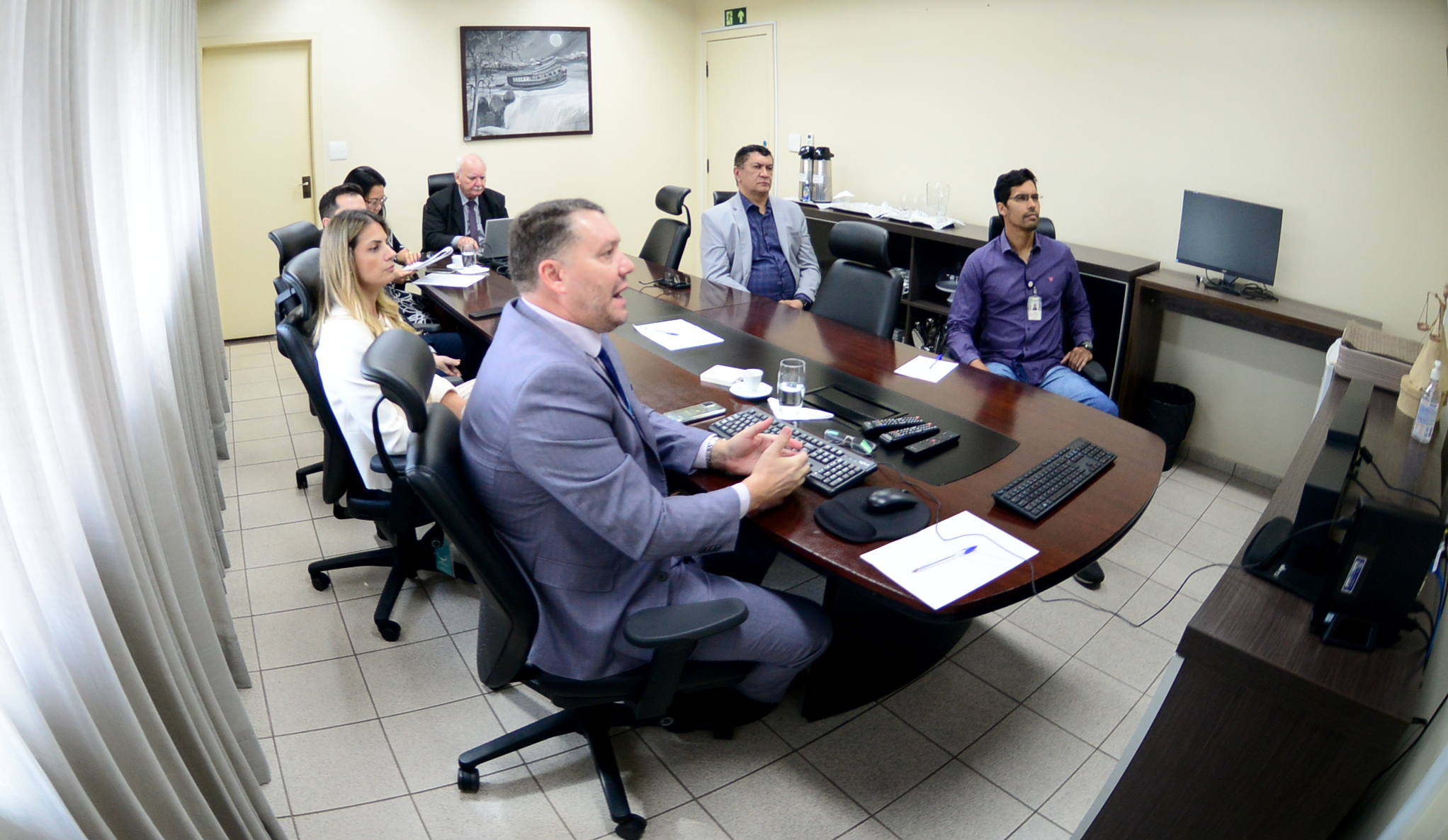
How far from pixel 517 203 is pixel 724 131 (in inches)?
71.3

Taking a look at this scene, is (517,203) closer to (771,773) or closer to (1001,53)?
(1001,53)

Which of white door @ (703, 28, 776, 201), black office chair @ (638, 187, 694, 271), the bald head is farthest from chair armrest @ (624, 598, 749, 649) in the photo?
white door @ (703, 28, 776, 201)

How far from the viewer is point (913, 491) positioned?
217 centimetres

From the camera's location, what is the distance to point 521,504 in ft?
6.17

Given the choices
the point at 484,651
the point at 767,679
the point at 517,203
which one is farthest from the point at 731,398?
the point at 517,203

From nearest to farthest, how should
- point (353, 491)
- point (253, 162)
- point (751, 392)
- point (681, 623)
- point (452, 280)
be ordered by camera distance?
point (681, 623), point (751, 392), point (353, 491), point (452, 280), point (253, 162)

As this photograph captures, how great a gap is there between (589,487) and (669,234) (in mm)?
3289

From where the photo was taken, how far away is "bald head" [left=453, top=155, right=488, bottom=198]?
521 cm

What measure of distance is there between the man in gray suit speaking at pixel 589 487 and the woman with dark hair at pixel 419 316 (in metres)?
2.43

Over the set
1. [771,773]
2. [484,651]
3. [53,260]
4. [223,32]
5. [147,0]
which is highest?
[223,32]

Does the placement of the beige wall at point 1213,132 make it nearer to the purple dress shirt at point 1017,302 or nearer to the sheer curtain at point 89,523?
the purple dress shirt at point 1017,302

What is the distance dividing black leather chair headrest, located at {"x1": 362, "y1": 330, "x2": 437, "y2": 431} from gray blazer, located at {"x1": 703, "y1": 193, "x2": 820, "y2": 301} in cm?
255

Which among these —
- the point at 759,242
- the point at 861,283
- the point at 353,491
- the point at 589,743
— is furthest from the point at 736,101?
the point at 589,743

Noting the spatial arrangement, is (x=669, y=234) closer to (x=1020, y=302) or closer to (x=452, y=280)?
(x=452, y=280)
